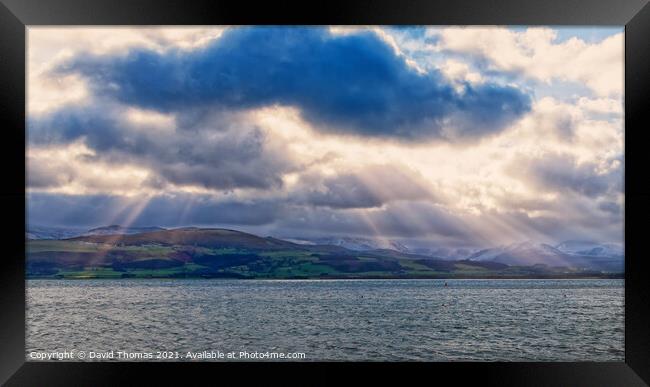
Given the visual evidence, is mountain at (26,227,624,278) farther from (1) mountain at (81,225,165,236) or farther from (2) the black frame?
(2) the black frame

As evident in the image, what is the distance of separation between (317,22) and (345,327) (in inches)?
907

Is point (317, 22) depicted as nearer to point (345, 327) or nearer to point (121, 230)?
point (345, 327)

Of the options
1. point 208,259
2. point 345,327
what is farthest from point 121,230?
point 345,327

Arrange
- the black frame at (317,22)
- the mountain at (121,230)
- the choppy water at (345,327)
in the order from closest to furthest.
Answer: the black frame at (317,22) → the choppy water at (345,327) → the mountain at (121,230)

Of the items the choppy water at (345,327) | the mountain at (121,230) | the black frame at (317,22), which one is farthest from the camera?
the mountain at (121,230)

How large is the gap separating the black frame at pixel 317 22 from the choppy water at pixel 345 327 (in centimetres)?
1333

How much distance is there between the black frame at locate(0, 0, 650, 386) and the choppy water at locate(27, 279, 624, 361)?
13325mm

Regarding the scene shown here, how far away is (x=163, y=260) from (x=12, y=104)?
248ft

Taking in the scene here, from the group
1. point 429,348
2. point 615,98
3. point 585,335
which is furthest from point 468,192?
point 429,348

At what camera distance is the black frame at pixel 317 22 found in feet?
17.1

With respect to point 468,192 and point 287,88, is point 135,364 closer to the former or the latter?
point 468,192

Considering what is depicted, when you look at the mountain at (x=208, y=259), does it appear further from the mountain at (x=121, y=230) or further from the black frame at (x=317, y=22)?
the black frame at (x=317, y=22)

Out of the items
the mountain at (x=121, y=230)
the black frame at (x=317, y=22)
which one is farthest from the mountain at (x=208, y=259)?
the black frame at (x=317, y=22)

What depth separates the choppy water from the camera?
21.5 m
